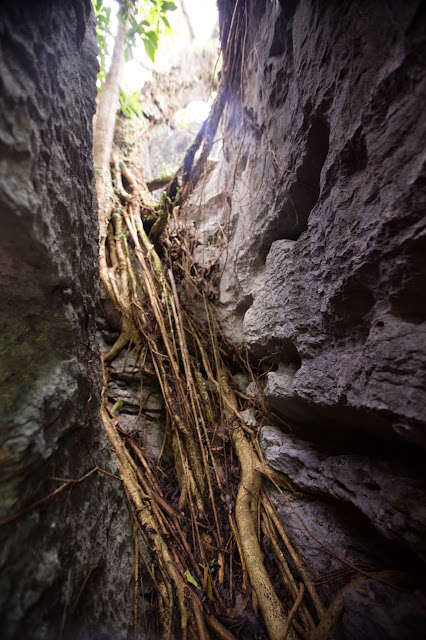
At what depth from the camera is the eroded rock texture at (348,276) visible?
689mm

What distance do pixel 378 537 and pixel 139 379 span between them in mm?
1602

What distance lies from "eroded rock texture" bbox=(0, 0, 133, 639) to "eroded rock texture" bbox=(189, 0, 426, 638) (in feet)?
2.85

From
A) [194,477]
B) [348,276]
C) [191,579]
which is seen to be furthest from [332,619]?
[348,276]

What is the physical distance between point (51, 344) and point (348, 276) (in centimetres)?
103

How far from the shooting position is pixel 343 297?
0.92 metres

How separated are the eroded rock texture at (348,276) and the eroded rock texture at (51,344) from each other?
87cm

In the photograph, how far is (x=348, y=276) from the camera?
875 millimetres

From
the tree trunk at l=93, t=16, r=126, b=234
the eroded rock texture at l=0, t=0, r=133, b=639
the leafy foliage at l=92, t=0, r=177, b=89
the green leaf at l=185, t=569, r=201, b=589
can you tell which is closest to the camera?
the eroded rock texture at l=0, t=0, r=133, b=639

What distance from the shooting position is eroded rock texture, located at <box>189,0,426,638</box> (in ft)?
2.26

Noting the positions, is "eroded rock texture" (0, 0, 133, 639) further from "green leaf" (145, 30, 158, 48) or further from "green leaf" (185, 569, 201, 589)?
"green leaf" (145, 30, 158, 48)

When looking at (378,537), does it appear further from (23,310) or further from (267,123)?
(267,123)

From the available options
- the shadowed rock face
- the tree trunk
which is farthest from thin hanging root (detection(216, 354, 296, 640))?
the tree trunk

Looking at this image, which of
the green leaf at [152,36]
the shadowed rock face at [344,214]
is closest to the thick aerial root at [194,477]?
the shadowed rock face at [344,214]

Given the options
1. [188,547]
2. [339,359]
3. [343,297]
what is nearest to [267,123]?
[343,297]
